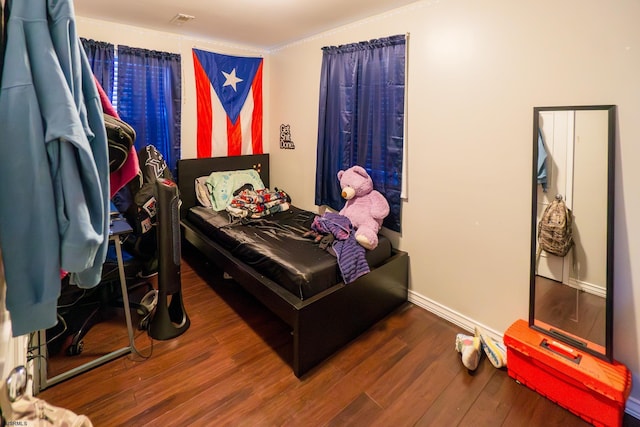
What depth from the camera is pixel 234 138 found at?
3.95 m

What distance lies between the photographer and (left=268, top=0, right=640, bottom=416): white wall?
1.70 m

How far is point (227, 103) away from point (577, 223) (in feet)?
11.2

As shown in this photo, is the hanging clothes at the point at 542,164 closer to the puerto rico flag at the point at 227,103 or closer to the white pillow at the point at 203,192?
the white pillow at the point at 203,192

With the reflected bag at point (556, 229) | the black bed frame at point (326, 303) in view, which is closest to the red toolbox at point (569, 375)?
the reflected bag at point (556, 229)

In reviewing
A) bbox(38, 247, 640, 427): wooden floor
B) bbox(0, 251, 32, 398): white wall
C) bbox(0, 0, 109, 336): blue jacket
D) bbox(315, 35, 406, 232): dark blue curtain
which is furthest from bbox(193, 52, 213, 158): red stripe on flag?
bbox(0, 0, 109, 336): blue jacket

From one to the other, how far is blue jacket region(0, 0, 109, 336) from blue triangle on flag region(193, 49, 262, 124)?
3.05 metres

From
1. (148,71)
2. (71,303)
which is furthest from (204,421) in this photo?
(148,71)

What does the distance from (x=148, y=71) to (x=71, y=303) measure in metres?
2.20

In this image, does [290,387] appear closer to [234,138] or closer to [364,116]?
Result: [364,116]

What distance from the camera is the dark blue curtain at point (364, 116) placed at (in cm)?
266

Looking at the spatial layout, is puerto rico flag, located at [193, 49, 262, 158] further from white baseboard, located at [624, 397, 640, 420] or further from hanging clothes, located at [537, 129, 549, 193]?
A: white baseboard, located at [624, 397, 640, 420]

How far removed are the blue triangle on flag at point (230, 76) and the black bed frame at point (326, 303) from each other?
64.2 inches

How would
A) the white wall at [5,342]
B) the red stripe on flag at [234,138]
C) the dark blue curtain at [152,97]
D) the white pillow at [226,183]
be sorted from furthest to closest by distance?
the red stripe on flag at [234,138]
the white pillow at [226,183]
the dark blue curtain at [152,97]
the white wall at [5,342]

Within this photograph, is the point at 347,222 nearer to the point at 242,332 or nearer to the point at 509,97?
the point at 242,332
